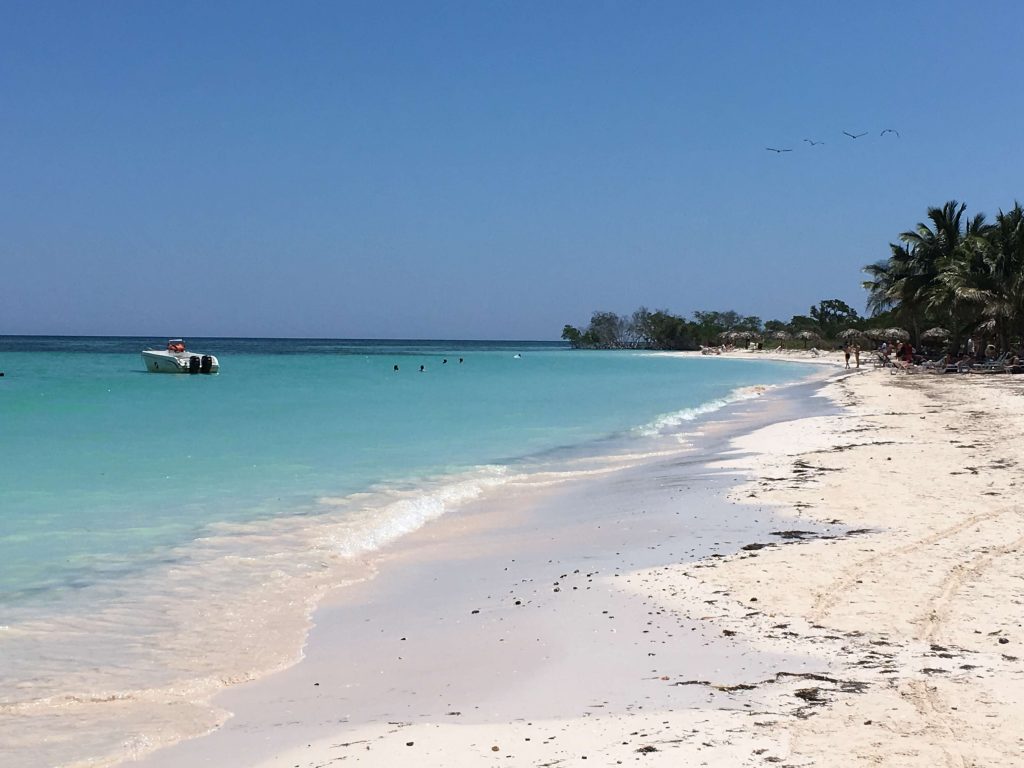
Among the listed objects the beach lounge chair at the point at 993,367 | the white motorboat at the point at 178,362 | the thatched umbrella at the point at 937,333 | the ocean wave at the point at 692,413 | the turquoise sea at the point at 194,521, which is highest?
the thatched umbrella at the point at 937,333

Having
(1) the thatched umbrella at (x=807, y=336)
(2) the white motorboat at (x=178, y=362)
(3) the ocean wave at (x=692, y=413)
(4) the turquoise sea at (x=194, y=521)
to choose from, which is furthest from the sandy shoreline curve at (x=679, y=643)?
(1) the thatched umbrella at (x=807, y=336)

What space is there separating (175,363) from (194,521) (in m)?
48.5

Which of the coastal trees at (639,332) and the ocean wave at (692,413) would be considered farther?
the coastal trees at (639,332)

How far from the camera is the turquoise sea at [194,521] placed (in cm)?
542

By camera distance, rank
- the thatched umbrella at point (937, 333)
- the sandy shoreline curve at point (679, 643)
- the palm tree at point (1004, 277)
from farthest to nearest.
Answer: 1. the thatched umbrella at point (937, 333)
2. the palm tree at point (1004, 277)
3. the sandy shoreline curve at point (679, 643)

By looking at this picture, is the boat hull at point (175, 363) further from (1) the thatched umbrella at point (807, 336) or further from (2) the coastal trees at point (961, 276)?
(1) the thatched umbrella at point (807, 336)

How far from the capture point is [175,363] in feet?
183

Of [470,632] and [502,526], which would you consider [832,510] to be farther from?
[470,632]

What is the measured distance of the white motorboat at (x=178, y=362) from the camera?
2190 inches

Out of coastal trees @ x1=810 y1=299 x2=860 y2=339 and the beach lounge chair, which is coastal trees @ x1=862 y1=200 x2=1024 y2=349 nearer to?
the beach lounge chair

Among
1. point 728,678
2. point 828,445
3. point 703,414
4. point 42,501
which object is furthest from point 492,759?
point 703,414

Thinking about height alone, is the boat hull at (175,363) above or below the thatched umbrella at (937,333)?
below

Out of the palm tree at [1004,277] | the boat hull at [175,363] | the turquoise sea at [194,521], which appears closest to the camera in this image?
the turquoise sea at [194,521]

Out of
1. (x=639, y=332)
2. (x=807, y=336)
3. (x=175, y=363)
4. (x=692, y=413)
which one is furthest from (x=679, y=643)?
(x=639, y=332)
